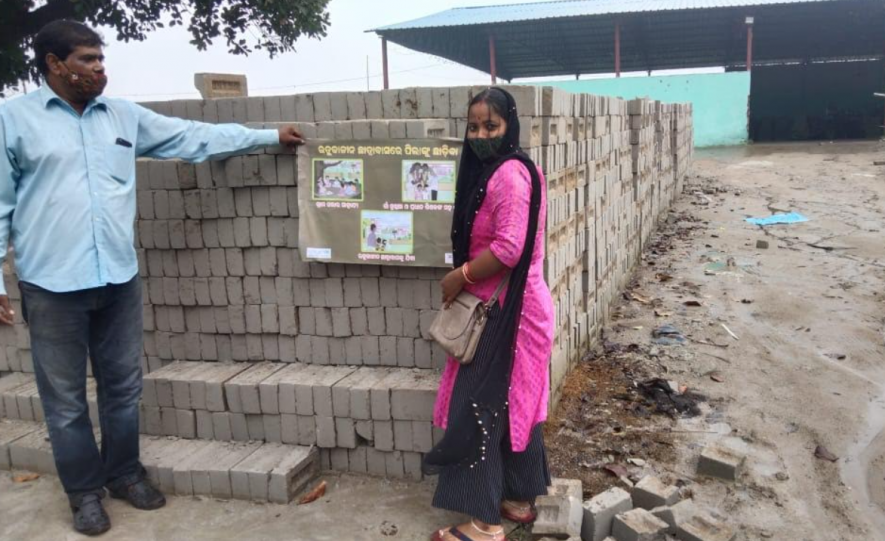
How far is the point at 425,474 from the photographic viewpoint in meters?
3.64

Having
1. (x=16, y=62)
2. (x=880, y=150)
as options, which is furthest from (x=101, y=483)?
(x=880, y=150)

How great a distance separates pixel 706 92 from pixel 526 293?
74.8 ft

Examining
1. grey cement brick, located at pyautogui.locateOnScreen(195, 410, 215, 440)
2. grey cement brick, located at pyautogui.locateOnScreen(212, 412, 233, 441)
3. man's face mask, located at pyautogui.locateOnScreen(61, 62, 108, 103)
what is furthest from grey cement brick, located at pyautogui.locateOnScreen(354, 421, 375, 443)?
man's face mask, located at pyautogui.locateOnScreen(61, 62, 108, 103)

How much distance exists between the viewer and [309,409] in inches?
146

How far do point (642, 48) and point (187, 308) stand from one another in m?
28.5

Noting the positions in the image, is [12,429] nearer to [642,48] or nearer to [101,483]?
[101,483]

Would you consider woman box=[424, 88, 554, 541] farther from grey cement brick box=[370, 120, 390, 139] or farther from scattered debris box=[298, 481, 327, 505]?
grey cement brick box=[370, 120, 390, 139]

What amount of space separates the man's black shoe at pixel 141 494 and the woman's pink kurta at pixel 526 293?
148 centimetres

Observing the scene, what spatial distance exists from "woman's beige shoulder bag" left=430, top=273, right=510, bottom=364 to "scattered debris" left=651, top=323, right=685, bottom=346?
329cm

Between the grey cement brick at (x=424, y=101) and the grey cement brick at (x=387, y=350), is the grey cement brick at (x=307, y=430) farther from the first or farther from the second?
the grey cement brick at (x=424, y=101)

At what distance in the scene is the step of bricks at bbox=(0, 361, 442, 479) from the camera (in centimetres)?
360

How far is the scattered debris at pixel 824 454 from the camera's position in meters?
3.89

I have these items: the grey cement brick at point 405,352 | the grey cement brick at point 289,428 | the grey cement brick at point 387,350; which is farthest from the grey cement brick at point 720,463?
the grey cement brick at point 289,428

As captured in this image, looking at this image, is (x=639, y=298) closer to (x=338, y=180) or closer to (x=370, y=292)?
(x=370, y=292)
